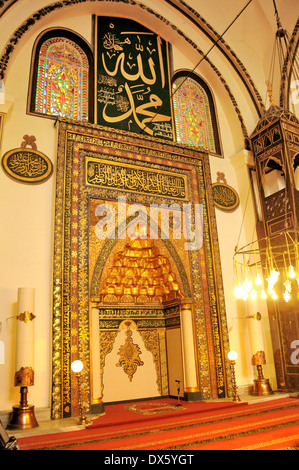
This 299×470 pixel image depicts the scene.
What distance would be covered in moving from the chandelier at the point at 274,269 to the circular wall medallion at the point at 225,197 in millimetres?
699

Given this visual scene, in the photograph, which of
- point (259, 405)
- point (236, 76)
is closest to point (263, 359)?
point (259, 405)

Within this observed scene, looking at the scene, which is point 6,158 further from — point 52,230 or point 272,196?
point 272,196

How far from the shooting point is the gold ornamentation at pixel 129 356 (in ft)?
17.0

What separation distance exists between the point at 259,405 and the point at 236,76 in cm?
493

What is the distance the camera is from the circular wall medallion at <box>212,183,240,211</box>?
5570 mm

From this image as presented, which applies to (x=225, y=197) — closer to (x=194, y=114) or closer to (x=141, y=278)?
(x=194, y=114)

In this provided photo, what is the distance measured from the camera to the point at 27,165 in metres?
4.32

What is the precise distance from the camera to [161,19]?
573 centimetres

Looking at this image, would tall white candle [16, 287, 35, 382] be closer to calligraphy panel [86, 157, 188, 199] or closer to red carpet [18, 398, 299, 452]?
red carpet [18, 398, 299, 452]

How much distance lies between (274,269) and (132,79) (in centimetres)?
363

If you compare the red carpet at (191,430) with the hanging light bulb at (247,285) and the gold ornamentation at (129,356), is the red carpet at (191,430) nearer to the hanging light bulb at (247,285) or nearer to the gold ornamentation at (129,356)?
the gold ornamentation at (129,356)

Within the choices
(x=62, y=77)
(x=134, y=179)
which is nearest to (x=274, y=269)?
(x=134, y=179)

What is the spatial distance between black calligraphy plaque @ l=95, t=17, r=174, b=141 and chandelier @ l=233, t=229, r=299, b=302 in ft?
7.14

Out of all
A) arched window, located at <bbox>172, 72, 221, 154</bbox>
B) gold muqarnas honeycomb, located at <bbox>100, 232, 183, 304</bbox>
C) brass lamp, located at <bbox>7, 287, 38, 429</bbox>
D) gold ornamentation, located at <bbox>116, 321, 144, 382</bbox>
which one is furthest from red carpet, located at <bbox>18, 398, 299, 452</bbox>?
arched window, located at <bbox>172, 72, 221, 154</bbox>
